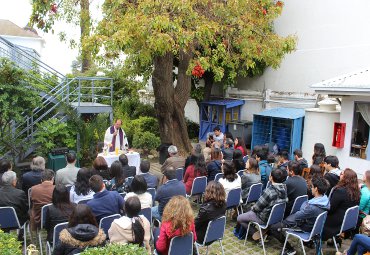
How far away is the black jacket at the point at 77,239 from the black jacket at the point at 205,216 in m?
1.77

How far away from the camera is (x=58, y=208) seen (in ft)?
16.1

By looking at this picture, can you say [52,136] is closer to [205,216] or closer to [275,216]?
[205,216]

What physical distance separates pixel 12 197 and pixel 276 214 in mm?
4106

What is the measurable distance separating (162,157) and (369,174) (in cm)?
746

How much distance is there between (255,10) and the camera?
11531 mm

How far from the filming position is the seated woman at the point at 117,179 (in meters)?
6.46

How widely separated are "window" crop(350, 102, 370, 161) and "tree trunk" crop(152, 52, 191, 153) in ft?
17.9

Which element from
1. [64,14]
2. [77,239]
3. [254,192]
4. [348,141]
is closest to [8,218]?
[77,239]

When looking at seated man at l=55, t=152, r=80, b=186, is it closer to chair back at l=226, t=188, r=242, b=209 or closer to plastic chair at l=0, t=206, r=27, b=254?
plastic chair at l=0, t=206, r=27, b=254

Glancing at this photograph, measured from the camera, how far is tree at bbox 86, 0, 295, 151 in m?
8.84

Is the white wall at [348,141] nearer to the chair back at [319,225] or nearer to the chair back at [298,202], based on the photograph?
the chair back at [298,202]

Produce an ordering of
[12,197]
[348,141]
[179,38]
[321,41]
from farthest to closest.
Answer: [321,41] → [348,141] → [179,38] → [12,197]

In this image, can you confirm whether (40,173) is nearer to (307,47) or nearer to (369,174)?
(369,174)

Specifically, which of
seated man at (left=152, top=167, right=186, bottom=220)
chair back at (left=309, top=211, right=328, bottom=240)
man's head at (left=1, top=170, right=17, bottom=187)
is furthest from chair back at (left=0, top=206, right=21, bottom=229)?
chair back at (left=309, top=211, right=328, bottom=240)
